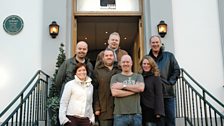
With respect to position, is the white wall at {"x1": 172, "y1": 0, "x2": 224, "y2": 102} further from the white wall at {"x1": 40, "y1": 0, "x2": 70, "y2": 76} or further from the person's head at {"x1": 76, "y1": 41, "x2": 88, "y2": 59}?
the person's head at {"x1": 76, "y1": 41, "x2": 88, "y2": 59}

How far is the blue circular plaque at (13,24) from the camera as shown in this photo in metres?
6.92

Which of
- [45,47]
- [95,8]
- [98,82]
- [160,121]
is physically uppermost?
[95,8]

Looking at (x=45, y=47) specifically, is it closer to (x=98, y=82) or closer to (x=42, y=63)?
(x=42, y=63)

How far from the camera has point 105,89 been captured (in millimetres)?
4461

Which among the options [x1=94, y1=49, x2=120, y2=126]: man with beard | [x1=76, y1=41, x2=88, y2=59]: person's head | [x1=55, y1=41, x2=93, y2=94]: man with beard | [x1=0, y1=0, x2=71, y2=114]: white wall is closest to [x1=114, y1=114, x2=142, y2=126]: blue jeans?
[x1=94, y1=49, x2=120, y2=126]: man with beard

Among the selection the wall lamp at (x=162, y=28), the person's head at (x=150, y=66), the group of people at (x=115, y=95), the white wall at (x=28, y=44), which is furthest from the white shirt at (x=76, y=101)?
the wall lamp at (x=162, y=28)

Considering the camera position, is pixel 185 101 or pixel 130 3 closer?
pixel 185 101

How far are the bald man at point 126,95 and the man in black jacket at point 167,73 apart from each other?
0.61m

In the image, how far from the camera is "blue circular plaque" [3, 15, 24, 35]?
6.92 m

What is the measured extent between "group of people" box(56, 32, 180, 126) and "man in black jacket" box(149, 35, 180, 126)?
0.05ft

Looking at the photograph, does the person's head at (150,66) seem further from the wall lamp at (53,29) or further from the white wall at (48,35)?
the wall lamp at (53,29)

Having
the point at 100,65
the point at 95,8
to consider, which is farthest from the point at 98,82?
the point at 95,8

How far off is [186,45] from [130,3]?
1.65 metres

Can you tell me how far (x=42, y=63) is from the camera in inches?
265
